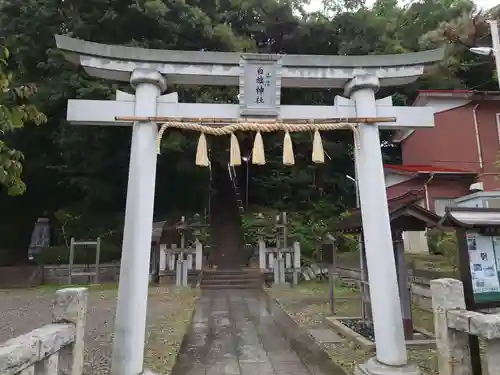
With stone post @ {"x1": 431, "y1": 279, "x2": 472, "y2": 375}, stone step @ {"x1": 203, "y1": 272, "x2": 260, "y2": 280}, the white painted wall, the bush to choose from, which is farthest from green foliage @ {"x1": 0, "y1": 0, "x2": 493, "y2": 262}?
stone post @ {"x1": 431, "y1": 279, "x2": 472, "y2": 375}

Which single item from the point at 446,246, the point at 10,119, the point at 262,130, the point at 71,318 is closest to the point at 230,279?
the point at 446,246

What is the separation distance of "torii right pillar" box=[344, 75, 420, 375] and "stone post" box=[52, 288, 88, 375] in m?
3.71

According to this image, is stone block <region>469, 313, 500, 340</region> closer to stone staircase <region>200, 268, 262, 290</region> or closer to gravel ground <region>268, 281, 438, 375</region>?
gravel ground <region>268, 281, 438, 375</region>

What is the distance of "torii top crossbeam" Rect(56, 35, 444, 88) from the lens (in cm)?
550

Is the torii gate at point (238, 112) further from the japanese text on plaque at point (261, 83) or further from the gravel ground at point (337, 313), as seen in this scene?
the gravel ground at point (337, 313)

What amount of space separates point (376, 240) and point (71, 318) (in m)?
4.07

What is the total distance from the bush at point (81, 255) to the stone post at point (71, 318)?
1420 centimetres

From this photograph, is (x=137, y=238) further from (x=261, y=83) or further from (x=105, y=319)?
(x=105, y=319)

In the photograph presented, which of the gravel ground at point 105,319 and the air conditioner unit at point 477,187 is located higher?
the air conditioner unit at point 477,187

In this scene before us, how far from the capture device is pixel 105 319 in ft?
30.8

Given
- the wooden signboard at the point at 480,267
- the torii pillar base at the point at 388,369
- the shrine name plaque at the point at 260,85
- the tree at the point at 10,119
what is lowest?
the torii pillar base at the point at 388,369

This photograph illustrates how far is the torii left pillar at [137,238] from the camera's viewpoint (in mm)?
4758

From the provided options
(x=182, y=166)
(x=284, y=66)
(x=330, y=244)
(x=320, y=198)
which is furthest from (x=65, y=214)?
(x=284, y=66)

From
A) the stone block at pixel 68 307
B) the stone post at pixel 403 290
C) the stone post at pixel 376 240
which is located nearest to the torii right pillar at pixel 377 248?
the stone post at pixel 376 240
